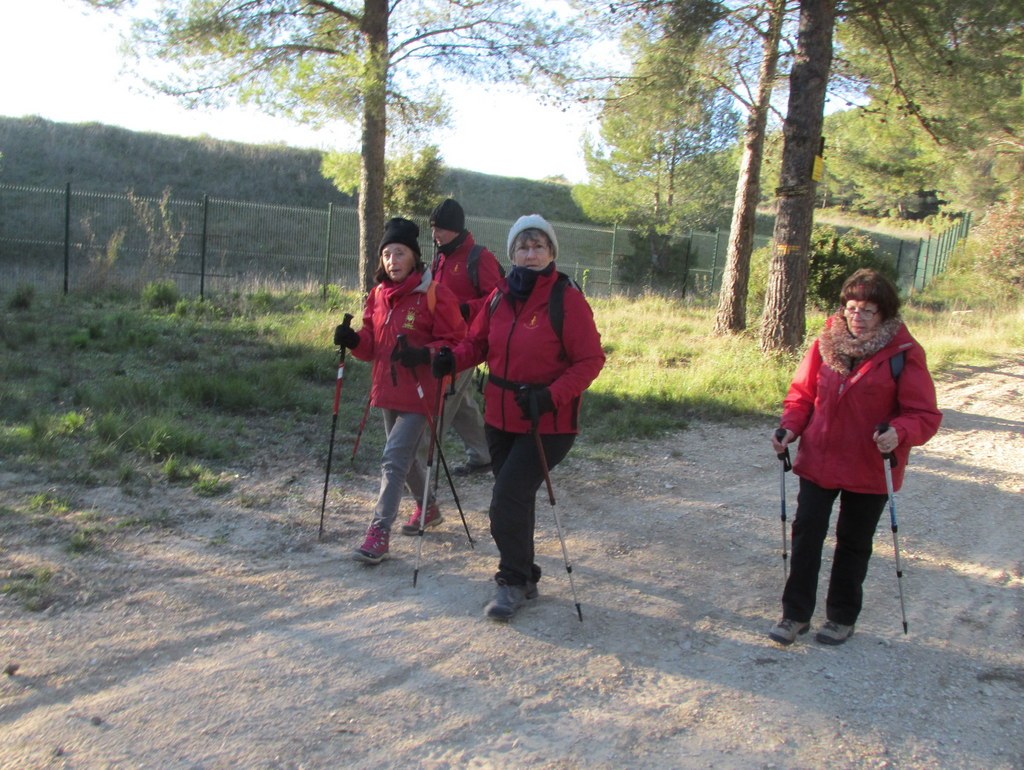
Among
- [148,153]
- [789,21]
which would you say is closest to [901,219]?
[148,153]

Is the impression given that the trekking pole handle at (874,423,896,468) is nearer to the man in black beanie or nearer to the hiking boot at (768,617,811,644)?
the hiking boot at (768,617,811,644)

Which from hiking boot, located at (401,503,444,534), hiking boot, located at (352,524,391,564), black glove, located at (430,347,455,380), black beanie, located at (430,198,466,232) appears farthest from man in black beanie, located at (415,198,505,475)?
black glove, located at (430,347,455,380)

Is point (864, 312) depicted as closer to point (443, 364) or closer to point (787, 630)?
point (787, 630)

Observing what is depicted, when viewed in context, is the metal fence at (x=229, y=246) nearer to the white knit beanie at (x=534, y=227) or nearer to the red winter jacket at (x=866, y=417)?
the white knit beanie at (x=534, y=227)

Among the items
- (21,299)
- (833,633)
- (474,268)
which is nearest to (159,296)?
(21,299)

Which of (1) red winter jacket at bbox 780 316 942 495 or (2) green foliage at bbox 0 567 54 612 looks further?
(2) green foliage at bbox 0 567 54 612

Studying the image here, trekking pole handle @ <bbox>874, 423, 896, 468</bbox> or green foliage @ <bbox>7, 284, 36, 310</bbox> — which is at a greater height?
trekking pole handle @ <bbox>874, 423, 896, 468</bbox>

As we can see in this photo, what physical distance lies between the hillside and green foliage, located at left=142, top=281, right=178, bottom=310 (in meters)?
19.1

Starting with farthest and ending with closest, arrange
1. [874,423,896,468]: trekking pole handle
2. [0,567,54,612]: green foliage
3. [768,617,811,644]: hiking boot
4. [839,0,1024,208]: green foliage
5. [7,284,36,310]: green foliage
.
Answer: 1. [7,284,36,310]: green foliage
2. [839,0,1024,208]: green foliage
3. [768,617,811,644]: hiking boot
4. [0,567,54,612]: green foliage
5. [874,423,896,468]: trekking pole handle

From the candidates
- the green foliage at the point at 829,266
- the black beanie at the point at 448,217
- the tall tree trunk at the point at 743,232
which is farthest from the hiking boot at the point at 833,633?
the green foliage at the point at 829,266

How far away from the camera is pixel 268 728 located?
3.21 metres

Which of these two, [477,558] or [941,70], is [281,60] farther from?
[477,558]

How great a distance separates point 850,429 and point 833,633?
100cm

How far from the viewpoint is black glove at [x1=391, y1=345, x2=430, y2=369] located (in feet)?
15.4
